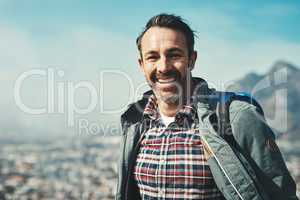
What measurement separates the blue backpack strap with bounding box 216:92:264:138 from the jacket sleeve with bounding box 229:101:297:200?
0.07 m

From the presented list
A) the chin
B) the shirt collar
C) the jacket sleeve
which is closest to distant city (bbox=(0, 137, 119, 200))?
the shirt collar

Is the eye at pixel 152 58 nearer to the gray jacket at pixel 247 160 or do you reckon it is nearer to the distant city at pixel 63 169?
the gray jacket at pixel 247 160

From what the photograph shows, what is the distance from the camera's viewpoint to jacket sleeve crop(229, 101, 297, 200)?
2.00m

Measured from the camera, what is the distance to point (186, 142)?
223cm

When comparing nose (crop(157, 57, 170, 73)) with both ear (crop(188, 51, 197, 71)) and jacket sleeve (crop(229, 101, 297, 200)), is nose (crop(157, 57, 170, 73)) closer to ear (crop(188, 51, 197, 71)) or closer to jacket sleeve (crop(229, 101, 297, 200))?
ear (crop(188, 51, 197, 71))

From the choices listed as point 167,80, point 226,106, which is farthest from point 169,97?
point 226,106

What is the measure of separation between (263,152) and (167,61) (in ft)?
2.13

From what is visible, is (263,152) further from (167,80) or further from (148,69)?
(148,69)

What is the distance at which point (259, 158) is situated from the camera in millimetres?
1995

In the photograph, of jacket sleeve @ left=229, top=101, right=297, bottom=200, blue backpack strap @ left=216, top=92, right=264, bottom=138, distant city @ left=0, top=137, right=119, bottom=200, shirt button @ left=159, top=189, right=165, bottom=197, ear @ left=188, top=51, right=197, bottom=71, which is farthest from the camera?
distant city @ left=0, top=137, right=119, bottom=200

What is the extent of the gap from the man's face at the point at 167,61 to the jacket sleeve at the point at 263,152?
0.39 metres

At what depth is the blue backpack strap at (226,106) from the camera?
2.10 metres

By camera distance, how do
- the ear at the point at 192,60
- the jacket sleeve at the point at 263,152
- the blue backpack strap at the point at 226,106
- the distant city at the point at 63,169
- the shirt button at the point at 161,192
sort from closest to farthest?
1. the jacket sleeve at the point at 263,152
2. the blue backpack strap at the point at 226,106
3. the shirt button at the point at 161,192
4. the ear at the point at 192,60
5. the distant city at the point at 63,169

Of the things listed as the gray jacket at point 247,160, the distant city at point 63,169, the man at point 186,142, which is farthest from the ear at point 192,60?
the distant city at point 63,169
